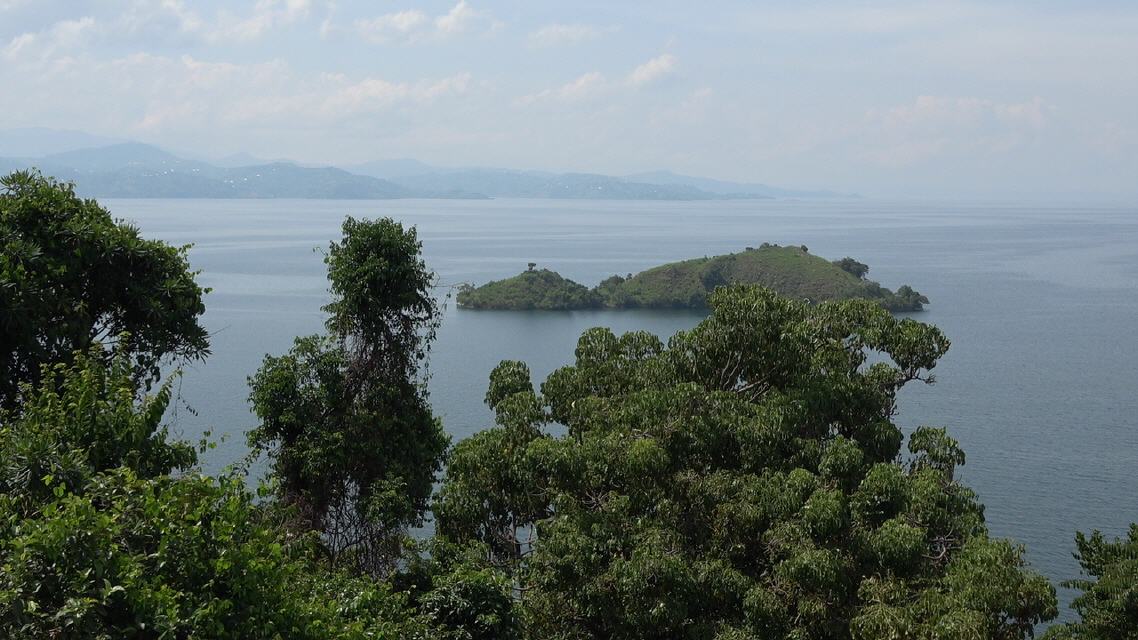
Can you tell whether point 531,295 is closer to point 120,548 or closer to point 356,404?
point 356,404

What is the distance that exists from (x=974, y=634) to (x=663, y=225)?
572 ft

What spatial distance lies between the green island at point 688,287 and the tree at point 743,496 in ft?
203

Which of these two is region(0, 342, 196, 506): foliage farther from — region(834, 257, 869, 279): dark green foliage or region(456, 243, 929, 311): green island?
region(834, 257, 869, 279): dark green foliage

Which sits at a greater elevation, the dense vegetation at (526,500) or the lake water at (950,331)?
the dense vegetation at (526,500)

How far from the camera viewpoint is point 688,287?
8062 centimetres

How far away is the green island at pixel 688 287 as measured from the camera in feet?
249

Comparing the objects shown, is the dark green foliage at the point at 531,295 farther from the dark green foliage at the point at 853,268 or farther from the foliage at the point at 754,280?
the dark green foliage at the point at 853,268

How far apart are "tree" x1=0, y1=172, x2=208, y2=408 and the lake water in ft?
10.7

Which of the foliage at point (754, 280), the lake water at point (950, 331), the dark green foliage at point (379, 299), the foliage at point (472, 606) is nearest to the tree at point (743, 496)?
the foliage at point (472, 606)

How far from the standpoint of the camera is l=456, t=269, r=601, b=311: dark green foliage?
7575 cm

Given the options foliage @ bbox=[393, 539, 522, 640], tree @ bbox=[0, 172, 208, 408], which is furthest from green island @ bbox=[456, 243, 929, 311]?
foliage @ bbox=[393, 539, 522, 640]

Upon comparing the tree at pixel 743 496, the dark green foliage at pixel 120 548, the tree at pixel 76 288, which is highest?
the tree at pixel 76 288

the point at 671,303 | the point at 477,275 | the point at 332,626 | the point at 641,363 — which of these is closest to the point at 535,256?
the point at 477,275

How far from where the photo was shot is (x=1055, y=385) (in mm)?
47781
